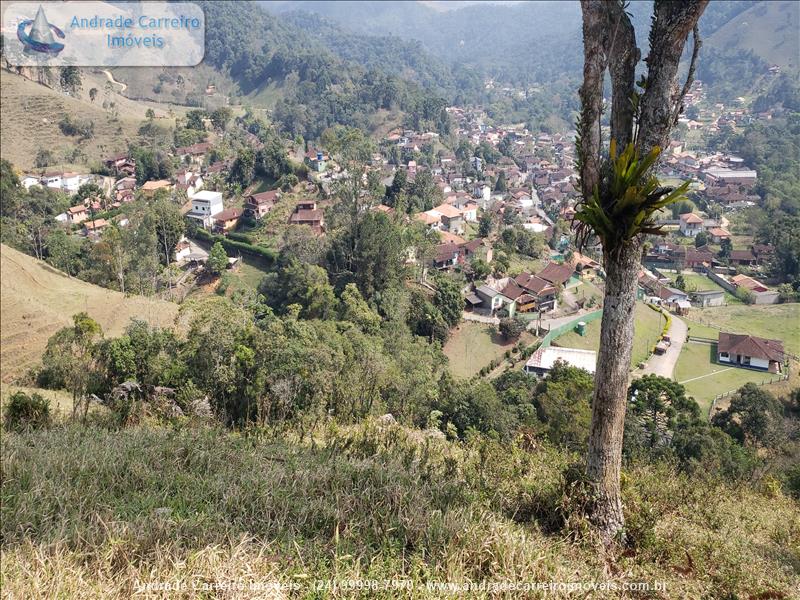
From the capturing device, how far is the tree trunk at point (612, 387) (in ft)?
9.23

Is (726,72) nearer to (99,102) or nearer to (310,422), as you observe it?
(99,102)

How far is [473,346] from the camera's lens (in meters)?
21.2

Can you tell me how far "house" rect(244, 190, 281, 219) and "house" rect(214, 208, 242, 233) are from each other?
2.58 feet

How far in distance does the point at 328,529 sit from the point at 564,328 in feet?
67.9

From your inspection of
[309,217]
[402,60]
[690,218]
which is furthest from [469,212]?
[402,60]

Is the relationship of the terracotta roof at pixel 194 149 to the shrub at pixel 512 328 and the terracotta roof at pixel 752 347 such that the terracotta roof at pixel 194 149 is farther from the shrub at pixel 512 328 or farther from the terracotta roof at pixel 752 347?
the terracotta roof at pixel 752 347

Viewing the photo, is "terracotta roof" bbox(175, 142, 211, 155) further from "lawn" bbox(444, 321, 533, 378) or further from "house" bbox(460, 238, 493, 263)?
"lawn" bbox(444, 321, 533, 378)

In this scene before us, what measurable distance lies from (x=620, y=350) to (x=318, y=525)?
6.36 ft

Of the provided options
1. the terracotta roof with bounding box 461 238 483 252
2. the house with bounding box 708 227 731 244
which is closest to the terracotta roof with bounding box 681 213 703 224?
the house with bounding box 708 227 731 244

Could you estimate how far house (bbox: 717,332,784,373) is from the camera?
58.4ft

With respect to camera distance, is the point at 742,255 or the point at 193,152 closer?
the point at 742,255

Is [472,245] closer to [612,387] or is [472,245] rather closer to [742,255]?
[742,255]

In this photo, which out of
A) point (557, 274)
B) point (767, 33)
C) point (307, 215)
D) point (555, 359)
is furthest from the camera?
point (767, 33)

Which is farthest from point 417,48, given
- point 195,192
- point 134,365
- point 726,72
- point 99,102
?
point 134,365
